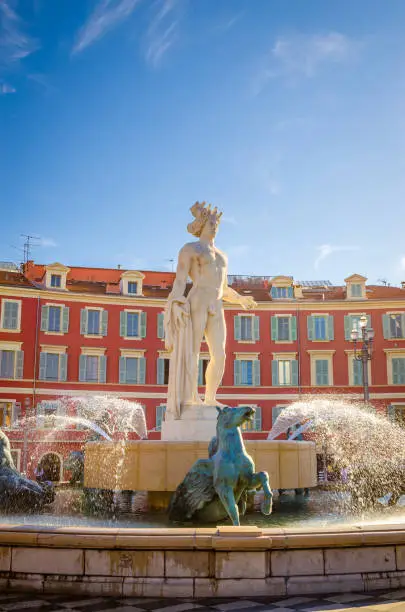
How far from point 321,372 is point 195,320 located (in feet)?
101

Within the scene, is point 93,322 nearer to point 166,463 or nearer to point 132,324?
point 132,324

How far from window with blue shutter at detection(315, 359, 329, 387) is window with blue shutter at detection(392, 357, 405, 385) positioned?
4045mm

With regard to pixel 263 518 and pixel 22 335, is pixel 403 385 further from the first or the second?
pixel 263 518

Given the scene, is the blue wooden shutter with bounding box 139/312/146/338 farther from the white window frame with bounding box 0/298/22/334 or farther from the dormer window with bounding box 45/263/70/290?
the white window frame with bounding box 0/298/22/334

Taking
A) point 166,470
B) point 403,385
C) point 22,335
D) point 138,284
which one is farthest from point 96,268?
point 166,470

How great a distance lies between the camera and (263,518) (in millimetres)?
8469

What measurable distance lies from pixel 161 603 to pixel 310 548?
1.27m

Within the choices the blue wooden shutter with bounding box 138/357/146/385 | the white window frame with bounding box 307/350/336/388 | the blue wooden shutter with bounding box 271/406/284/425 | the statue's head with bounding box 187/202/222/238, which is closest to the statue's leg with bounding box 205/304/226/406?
the statue's head with bounding box 187/202/222/238

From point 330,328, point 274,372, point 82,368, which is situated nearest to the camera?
point 82,368

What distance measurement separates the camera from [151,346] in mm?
39969

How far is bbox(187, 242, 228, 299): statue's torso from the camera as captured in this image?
10867 mm

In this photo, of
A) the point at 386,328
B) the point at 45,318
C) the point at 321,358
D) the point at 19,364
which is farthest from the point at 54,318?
the point at 386,328

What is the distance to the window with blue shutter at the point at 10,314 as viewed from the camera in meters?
37.5

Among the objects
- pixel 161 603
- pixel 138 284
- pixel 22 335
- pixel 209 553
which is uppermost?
pixel 138 284
